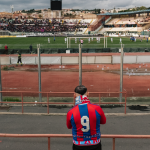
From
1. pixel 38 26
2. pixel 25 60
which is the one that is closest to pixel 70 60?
pixel 25 60

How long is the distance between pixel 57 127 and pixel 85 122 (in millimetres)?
4983

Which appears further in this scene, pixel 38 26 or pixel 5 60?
pixel 38 26

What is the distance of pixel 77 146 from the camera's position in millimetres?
3070

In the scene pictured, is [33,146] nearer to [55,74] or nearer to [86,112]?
[86,112]

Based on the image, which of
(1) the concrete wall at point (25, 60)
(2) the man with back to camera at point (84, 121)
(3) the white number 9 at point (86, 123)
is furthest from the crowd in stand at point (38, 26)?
(3) the white number 9 at point (86, 123)

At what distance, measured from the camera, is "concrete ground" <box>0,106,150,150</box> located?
240 inches

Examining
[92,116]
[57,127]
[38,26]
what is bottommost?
[57,127]

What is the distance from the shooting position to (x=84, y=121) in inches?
115

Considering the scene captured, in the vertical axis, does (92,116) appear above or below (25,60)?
below

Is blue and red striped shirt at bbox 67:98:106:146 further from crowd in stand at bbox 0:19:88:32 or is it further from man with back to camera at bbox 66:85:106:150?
crowd in stand at bbox 0:19:88:32

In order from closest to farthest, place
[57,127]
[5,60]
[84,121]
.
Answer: [84,121] < [57,127] < [5,60]

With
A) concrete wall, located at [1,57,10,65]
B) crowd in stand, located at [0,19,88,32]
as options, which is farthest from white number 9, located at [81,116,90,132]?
crowd in stand, located at [0,19,88,32]

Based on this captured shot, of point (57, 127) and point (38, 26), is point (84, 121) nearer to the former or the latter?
point (57, 127)

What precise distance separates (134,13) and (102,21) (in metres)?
15.2
